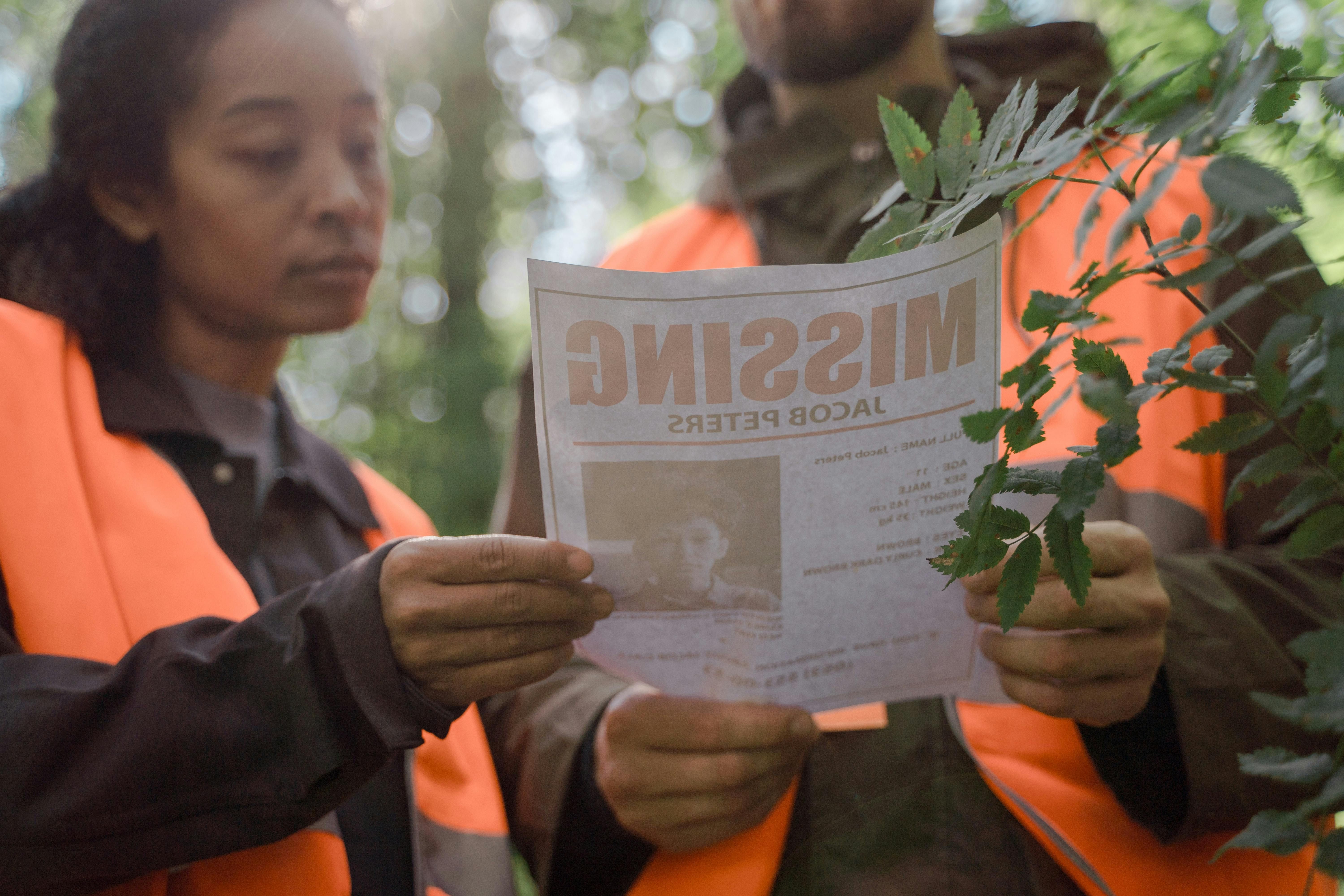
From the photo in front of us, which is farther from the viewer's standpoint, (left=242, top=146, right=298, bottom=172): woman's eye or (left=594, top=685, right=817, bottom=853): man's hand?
(left=242, top=146, right=298, bottom=172): woman's eye

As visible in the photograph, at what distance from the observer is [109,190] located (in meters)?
1.68

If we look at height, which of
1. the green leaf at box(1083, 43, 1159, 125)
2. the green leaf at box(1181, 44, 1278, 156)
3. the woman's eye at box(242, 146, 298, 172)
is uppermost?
the woman's eye at box(242, 146, 298, 172)

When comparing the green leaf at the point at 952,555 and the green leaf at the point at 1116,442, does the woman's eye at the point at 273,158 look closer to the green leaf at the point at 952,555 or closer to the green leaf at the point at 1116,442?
the green leaf at the point at 952,555

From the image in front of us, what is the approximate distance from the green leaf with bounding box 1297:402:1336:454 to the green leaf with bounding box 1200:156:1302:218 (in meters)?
0.20

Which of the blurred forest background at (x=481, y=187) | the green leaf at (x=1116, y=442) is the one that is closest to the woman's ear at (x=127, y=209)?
the green leaf at (x=1116, y=442)

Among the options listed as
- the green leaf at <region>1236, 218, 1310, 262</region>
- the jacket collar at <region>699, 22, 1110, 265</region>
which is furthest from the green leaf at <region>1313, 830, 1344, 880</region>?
the jacket collar at <region>699, 22, 1110, 265</region>

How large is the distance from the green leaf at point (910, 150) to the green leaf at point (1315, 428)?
1.24 feet

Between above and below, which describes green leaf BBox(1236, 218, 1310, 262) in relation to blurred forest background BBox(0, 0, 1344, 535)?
below

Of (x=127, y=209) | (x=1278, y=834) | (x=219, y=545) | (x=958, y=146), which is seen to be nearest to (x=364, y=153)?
(x=127, y=209)

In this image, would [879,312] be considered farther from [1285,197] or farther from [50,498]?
[50,498]

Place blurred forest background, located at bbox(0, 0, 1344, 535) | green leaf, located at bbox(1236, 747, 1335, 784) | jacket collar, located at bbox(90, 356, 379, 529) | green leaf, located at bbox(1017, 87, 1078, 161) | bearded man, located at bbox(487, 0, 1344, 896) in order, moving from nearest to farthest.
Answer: green leaf, located at bbox(1236, 747, 1335, 784) → green leaf, located at bbox(1017, 87, 1078, 161) → bearded man, located at bbox(487, 0, 1344, 896) → jacket collar, located at bbox(90, 356, 379, 529) → blurred forest background, located at bbox(0, 0, 1344, 535)

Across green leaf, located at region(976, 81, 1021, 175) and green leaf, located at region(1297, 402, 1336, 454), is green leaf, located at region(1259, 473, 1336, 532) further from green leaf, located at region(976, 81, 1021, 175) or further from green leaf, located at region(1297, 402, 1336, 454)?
green leaf, located at region(976, 81, 1021, 175)

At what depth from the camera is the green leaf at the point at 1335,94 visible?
25.1 inches

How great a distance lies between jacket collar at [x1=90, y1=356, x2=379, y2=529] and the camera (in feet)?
4.85
